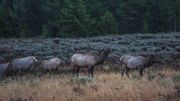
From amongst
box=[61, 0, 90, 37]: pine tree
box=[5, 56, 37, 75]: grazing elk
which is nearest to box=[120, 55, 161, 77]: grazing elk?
box=[5, 56, 37, 75]: grazing elk

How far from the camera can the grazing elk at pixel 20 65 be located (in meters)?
19.5

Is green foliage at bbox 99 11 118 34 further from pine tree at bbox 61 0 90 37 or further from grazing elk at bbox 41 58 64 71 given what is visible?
grazing elk at bbox 41 58 64 71

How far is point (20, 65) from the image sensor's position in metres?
19.9

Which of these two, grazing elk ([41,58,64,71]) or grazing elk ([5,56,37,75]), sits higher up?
grazing elk ([5,56,37,75])

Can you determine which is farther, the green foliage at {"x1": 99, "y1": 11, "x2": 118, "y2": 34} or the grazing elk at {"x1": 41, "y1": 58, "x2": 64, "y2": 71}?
the green foliage at {"x1": 99, "y1": 11, "x2": 118, "y2": 34}

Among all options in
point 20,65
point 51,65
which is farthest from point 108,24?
point 20,65

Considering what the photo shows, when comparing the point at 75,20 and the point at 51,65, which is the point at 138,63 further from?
the point at 75,20

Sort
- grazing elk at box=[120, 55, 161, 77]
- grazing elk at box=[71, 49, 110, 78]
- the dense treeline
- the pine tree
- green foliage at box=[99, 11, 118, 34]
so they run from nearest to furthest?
grazing elk at box=[120, 55, 161, 77]
grazing elk at box=[71, 49, 110, 78]
the pine tree
green foliage at box=[99, 11, 118, 34]
the dense treeline

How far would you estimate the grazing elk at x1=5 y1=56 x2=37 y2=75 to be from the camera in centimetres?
1949

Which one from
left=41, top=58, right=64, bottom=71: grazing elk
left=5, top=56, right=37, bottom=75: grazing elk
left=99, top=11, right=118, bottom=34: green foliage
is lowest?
left=41, top=58, right=64, bottom=71: grazing elk

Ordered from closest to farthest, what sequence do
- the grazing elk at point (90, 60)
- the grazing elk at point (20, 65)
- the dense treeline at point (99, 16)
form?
1. the grazing elk at point (90, 60)
2. the grazing elk at point (20, 65)
3. the dense treeline at point (99, 16)

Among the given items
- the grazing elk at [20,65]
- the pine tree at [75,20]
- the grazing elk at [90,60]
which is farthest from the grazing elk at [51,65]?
the pine tree at [75,20]

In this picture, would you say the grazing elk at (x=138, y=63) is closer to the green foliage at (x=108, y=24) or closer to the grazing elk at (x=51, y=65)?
the grazing elk at (x=51, y=65)

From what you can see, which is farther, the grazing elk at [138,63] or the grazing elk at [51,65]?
the grazing elk at [51,65]
